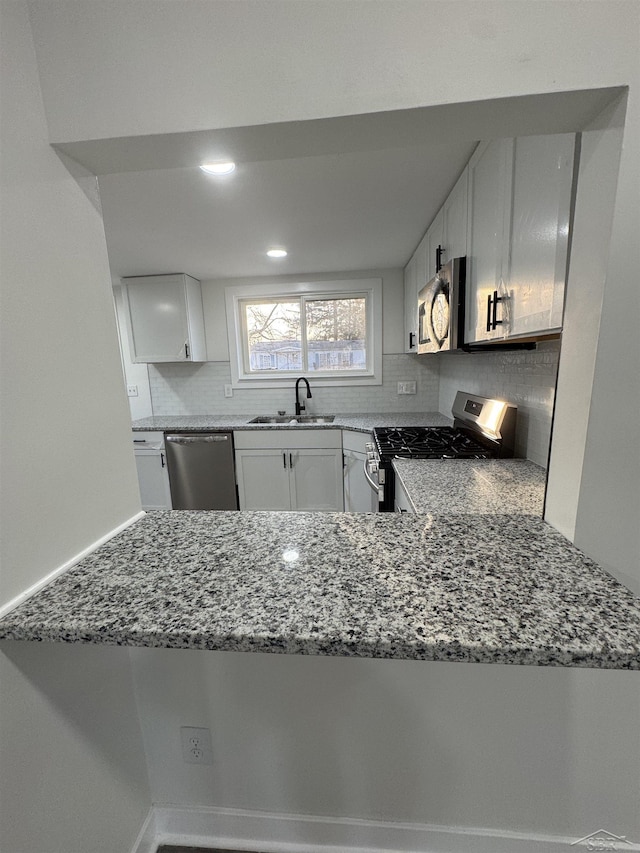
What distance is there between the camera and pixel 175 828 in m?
1.10

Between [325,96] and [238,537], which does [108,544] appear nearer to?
[238,537]

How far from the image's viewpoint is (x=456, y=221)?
164cm

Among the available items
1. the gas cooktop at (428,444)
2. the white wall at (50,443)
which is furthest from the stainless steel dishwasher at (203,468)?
the white wall at (50,443)

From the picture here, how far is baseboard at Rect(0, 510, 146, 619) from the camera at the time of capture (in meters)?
0.56

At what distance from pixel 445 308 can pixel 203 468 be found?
2304 mm

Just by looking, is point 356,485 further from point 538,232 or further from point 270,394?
point 538,232

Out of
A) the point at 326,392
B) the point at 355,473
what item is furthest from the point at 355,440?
the point at 326,392

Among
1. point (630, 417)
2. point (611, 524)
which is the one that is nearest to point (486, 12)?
point (630, 417)

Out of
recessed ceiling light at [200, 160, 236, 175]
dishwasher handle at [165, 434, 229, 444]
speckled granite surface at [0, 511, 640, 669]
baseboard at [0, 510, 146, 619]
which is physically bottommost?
dishwasher handle at [165, 434, 229, 444]

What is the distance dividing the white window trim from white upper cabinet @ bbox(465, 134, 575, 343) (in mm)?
1760

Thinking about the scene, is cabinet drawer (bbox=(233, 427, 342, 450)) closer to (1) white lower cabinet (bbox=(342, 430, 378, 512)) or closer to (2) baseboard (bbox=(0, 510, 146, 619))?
Result: (1) white lower cabinet (bbox=(342, 430, 378, 512))

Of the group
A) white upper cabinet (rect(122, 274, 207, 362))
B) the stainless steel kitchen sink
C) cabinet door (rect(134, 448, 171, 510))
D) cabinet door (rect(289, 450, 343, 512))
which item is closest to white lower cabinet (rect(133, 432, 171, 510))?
cabinet door (rect(134, 448, 171, 510))

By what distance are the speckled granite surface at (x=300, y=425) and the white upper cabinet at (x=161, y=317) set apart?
1.93ft

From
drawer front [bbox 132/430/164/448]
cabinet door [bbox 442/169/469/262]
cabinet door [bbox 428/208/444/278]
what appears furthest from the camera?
drawer front [bbox 132/430/164/448]
